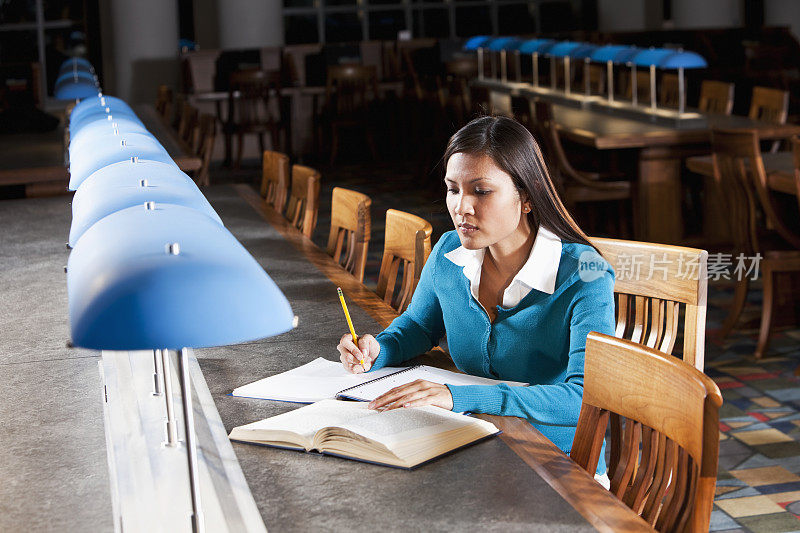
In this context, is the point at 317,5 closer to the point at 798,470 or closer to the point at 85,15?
the point at 85,15

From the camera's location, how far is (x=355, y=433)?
1.51 metres

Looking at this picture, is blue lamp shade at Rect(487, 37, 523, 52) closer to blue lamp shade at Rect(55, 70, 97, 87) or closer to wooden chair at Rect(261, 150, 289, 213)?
blue lamp shade at Rect(55, 70, 97, 87)

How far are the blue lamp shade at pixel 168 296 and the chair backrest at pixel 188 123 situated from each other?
615cm

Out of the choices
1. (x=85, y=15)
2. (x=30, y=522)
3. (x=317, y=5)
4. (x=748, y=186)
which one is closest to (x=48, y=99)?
(x=85, y=15)

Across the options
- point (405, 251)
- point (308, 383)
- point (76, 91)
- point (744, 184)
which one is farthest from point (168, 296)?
point (76, 91)

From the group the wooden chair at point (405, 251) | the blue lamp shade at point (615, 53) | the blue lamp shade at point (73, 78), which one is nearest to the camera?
the wooden chair at point (405, 251)

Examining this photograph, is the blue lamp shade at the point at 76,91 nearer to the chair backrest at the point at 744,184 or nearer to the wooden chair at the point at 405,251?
the wooden chair at the point at 405,251

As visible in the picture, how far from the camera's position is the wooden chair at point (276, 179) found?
4148 mm

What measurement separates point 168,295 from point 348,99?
9.92 metres

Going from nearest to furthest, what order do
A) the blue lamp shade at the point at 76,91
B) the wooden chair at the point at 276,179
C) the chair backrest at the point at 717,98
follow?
the wooden chair at the point at 276,179
the blue lamp shade at the point at 76,91
the chair backrest at the point at 717,98

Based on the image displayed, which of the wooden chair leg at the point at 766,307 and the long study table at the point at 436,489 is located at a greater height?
the long study table at the point at 436,489

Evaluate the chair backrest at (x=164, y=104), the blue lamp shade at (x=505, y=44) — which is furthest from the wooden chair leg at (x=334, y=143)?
the blue lamp shade at (x=505, y=44)

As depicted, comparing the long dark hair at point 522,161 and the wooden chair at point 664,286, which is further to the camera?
the wooden chair at point 664,286

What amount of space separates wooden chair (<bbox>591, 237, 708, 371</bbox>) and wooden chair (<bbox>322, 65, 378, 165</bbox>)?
8.47 m
